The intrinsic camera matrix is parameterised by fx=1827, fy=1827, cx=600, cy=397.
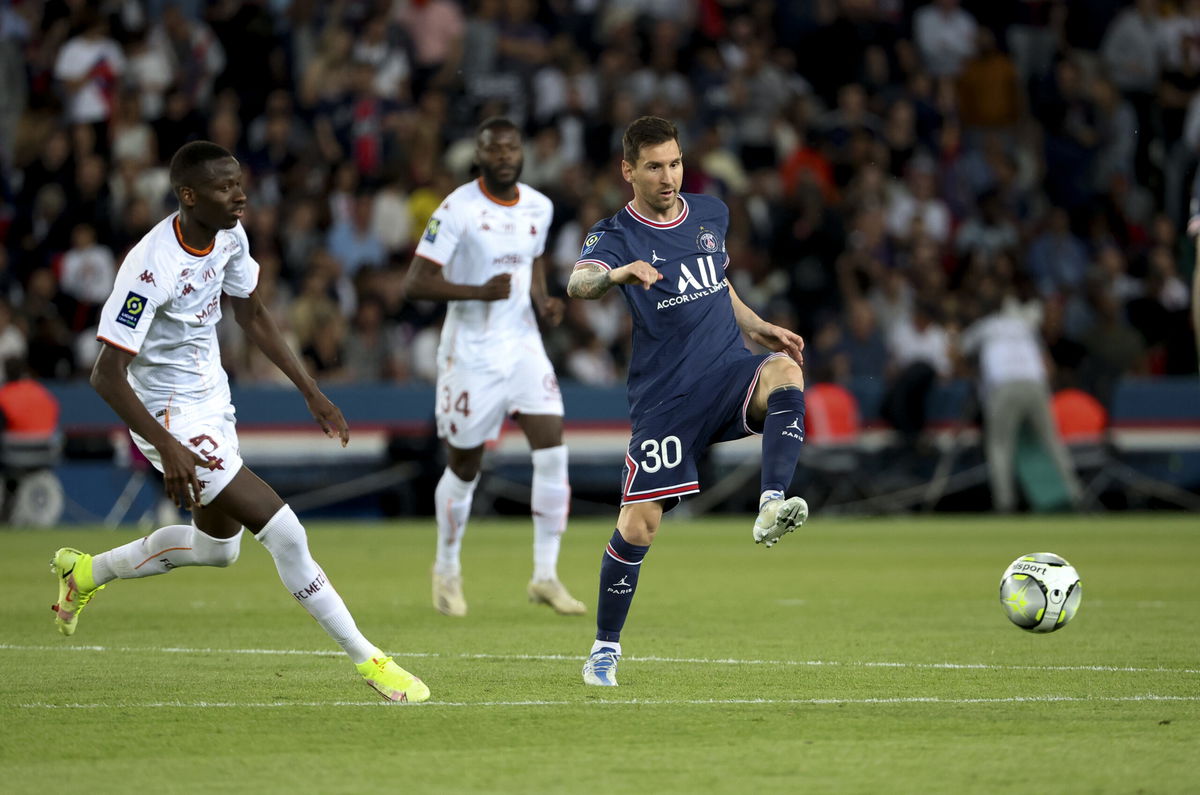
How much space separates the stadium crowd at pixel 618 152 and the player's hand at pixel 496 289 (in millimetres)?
9530

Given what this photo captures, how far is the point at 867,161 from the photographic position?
23.9 meters

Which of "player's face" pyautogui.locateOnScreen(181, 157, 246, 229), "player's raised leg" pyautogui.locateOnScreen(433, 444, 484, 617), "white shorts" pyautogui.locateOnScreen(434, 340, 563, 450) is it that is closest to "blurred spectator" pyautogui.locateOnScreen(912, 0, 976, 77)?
"white shorts" pyautogui.locateOnScreen(434, 340, 563, 450)

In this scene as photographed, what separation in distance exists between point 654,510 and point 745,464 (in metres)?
13.9

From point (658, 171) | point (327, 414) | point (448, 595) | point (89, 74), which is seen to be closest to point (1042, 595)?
point (658, 171)

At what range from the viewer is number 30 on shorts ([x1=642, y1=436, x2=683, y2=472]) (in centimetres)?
791

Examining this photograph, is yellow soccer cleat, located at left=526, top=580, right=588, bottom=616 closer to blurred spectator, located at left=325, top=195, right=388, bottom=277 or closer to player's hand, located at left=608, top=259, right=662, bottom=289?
player's hand, located at left=608, top=259, right=662, bottom=289

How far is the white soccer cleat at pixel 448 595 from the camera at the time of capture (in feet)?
37.2

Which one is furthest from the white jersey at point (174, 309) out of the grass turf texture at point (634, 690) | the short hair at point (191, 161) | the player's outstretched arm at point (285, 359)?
the grass turf texture at point (634, 690)

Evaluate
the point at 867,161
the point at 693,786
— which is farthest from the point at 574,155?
the point at 693,786

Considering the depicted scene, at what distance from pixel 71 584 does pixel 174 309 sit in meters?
1.90

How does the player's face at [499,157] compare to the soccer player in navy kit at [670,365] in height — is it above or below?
above

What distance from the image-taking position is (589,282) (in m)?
7.68

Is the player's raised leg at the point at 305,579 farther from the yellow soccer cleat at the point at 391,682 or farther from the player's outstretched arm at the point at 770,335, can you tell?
the player's outstretched arm at the point at 770,335

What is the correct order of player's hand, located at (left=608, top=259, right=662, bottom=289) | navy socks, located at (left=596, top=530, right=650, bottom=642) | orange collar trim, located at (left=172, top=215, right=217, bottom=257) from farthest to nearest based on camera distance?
navy socks, located at (left=596, top=530, right=650, bottom=642), orange collar trim, located at (left=172, top=215, right=217, bottom=257), player's hand, located at (left=608, top=259, right=662, bottom=289)
